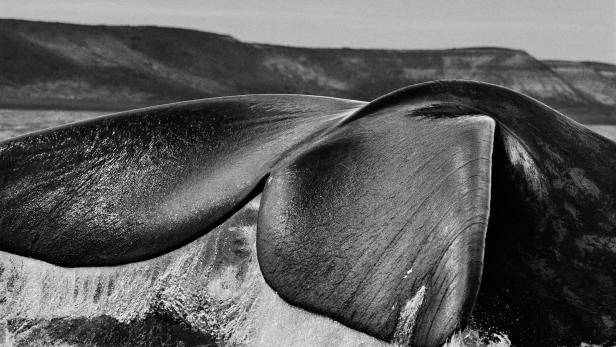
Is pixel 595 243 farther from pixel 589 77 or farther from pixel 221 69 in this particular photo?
pixel 589 77

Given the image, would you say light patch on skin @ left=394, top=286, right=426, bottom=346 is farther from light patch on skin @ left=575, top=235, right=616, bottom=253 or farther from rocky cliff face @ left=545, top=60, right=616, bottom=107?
rocky cliff face @ left=545, top=60, right=616, bottom=107

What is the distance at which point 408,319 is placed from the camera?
9.92 ft

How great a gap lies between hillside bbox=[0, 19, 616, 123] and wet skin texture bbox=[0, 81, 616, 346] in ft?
91.2

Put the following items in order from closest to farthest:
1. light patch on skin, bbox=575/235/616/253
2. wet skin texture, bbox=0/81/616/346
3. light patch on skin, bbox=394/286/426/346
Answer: light patch on skin, bbox=394/286/426/346, wet skin texture, bbox=0/81/616/346, light patch on skin, bbox=575/235/616/253

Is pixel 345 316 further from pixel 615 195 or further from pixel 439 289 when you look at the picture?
pixel 615 195

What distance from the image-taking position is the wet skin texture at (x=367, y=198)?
10.5 feet

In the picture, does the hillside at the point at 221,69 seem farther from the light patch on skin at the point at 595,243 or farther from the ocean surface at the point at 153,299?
the light patch on skin at the point at 595,243

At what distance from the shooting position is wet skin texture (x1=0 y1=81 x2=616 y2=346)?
10.5ft

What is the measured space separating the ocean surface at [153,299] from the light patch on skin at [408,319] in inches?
30.4

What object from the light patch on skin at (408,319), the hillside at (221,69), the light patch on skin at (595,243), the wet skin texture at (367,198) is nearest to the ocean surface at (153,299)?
the wet skin texture at (367,198)

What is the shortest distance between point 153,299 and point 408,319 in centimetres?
154

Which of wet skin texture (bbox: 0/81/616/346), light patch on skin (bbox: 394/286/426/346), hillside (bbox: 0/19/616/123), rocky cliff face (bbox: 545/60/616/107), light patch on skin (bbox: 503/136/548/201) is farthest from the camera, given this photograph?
rocky cliff face (bbox: 545/60/616/107)

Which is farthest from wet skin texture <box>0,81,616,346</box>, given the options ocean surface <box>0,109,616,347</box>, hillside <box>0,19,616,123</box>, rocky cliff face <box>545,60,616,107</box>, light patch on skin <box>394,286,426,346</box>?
rocky cliff face <box>545,60,616,107</box>

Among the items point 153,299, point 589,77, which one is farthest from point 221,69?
point 153,299
